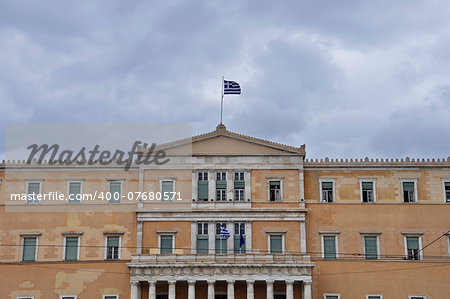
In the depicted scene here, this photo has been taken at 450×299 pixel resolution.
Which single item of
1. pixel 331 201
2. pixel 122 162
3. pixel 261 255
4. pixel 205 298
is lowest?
pixel 205 298

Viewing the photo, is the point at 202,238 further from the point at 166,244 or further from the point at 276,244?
the point at 276,244

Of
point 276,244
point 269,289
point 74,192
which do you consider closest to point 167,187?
point 74,192

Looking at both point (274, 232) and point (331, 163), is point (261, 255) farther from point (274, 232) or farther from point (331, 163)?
point (331, 163)

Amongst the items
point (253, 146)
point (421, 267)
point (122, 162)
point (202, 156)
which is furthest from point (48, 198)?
point (421, 267)

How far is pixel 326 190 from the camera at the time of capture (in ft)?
162

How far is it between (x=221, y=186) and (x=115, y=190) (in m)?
8.20

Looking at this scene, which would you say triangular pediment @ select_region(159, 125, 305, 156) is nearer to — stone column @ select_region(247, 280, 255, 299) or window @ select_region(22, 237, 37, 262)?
stone column @ select_region(247, 280, 255, 299)

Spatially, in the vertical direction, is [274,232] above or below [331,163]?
below

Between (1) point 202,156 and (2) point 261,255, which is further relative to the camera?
(1) point 202,156

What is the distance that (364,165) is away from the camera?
49438 mm

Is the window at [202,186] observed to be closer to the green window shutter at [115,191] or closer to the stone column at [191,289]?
the green window shutter at [115,191]

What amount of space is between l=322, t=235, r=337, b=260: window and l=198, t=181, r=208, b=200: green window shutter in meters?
9.33

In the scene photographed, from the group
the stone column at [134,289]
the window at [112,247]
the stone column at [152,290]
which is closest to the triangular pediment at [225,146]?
the window at [112,247]

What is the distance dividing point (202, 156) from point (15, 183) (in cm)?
1461
